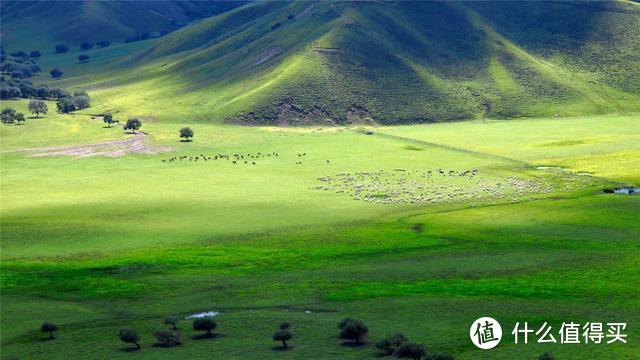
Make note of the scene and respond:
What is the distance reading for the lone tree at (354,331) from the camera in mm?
70312

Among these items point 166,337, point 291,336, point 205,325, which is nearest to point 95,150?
point 205,325

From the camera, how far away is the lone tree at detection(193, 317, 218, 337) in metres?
73.4

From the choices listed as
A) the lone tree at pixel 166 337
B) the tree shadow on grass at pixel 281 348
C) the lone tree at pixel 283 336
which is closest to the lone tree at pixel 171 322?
the lone tree at pixel 166 337

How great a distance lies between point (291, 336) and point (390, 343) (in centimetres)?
887

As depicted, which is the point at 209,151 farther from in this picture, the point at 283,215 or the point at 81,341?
the point at 81,341

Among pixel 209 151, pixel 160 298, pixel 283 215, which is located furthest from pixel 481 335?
A: pixel 209 151

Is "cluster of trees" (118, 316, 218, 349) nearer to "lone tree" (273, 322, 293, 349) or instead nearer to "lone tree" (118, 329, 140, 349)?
"lone tree" (118, 329, 140, 349)

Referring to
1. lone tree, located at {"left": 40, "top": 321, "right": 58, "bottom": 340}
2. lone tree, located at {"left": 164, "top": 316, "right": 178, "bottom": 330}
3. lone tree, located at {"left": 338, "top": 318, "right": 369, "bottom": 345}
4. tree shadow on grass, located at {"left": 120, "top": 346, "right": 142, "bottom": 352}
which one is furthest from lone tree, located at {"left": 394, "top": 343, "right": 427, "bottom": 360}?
lone tree, located at {"left": 40, "top": 321, "right": 58, "bottom": 340}

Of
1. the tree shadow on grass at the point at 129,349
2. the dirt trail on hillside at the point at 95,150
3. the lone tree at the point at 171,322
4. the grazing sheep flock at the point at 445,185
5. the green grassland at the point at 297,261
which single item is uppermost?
the dirt trail on hillside at the point at 95,150

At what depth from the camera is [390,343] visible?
2628 inches

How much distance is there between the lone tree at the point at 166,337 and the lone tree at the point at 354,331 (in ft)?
46.1

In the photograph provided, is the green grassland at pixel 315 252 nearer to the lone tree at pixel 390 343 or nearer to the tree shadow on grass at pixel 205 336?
the lone tree at pixel 390 343

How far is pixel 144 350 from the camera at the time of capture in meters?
70.3

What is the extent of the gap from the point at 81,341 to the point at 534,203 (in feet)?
259
